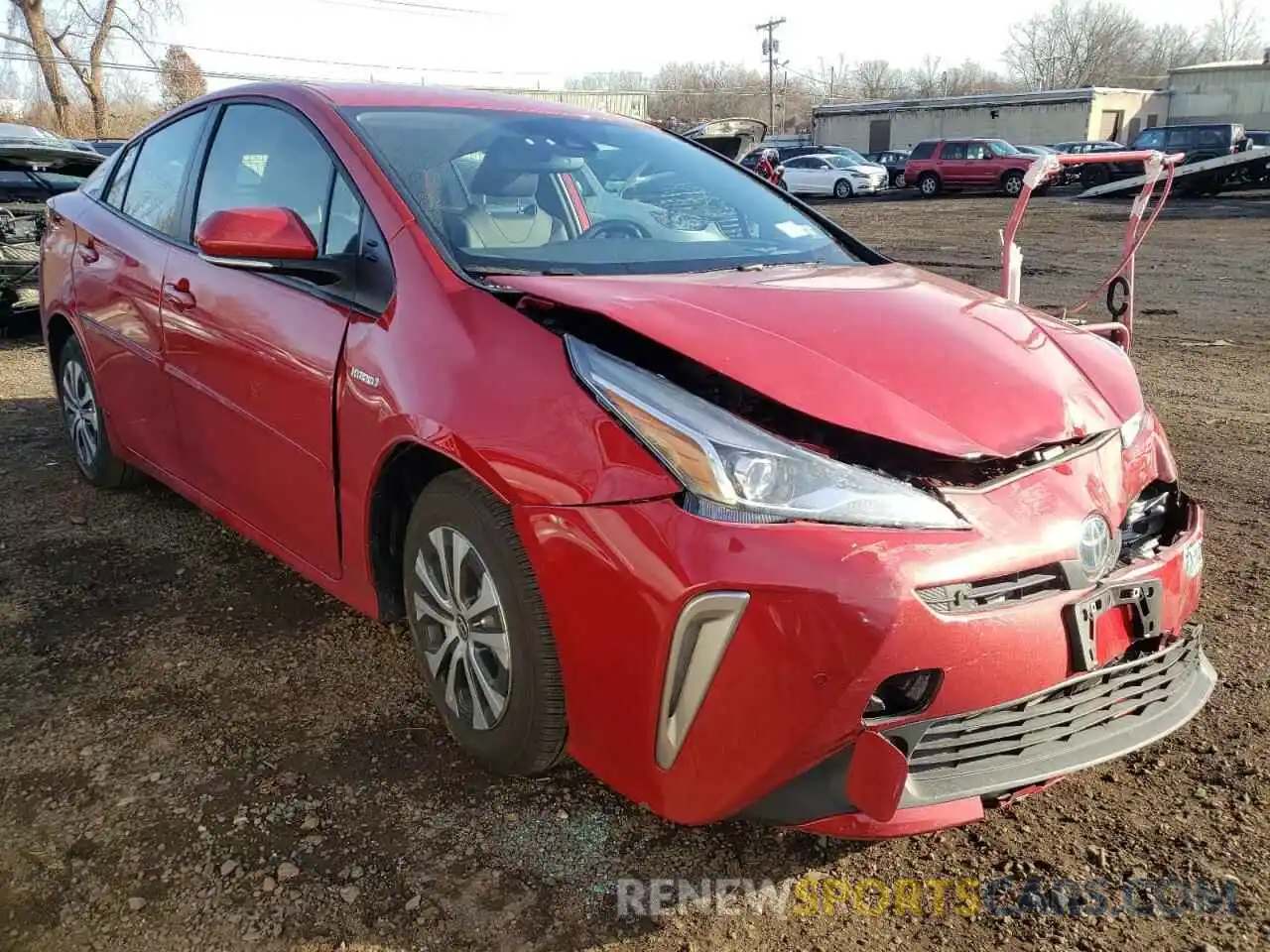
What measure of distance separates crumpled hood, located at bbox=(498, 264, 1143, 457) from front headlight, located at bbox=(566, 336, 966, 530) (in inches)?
3.8

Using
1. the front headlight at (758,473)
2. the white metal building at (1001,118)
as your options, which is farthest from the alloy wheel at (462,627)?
the white metal building at (1001,118)

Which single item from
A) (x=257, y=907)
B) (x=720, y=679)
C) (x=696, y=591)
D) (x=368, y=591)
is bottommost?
(x=257, y=907)

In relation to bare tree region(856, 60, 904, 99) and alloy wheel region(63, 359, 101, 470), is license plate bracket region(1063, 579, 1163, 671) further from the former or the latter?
bare tree region(856, 60, 904, 99)

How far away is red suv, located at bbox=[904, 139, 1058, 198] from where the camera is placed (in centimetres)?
2878

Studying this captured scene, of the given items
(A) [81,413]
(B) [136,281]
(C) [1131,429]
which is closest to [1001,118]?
(A) [81,413]

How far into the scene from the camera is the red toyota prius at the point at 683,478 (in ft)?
5.81

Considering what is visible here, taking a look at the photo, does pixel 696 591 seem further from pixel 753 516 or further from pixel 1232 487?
pixel 1232 487

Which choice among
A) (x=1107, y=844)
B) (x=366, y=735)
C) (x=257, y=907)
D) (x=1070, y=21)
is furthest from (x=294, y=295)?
(x=1070, y=21)

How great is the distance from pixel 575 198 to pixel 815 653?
1.75 metres

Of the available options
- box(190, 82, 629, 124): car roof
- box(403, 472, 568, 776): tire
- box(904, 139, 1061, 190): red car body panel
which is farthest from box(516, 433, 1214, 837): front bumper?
box(904, 139, 1061, 190): red car body panel

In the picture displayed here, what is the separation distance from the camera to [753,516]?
70.1 inches

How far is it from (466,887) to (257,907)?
0.41 metres

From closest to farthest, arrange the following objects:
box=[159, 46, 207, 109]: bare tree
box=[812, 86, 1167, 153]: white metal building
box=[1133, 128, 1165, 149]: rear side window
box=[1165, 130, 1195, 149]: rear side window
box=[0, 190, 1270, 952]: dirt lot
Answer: box=[0, 190, 1270, 952]: dirt lot, box=[1165, 130, 1195, 149]: rear side window, box=[1133, 128, 1165, 149]: rear side window, box=[812, 86, 1167, 153]: white metal building, box=[159, 46, 207, 109]: bare tree

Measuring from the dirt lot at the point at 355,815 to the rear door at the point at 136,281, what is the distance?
55 centimetres
